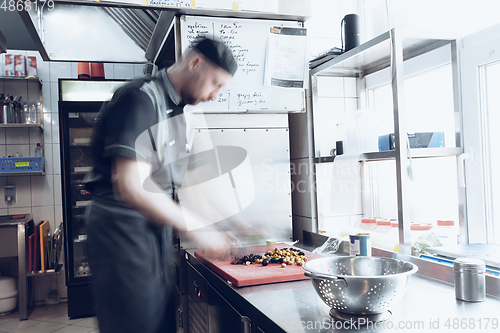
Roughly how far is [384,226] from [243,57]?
109cm

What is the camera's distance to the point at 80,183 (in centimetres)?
368

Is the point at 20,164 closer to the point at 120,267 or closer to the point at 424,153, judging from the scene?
the point at 120,267

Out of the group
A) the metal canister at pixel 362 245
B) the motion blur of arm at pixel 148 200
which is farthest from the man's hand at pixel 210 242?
the metal canister at pixel 362 245

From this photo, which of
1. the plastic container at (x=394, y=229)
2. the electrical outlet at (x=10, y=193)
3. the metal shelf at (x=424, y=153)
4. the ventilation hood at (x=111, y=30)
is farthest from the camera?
the electrical outlet at (x=10, y=193)

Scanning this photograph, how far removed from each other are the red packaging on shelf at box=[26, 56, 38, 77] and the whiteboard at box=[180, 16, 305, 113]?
253 cm

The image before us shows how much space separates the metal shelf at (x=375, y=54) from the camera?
1.59 metres

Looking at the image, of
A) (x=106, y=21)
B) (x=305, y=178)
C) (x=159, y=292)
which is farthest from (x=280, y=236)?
(x=106, y=21)

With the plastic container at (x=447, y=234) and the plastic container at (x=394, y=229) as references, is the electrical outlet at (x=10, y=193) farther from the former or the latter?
the plastic container at (x=447, y=234)

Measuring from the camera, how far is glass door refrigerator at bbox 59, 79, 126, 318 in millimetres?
3410

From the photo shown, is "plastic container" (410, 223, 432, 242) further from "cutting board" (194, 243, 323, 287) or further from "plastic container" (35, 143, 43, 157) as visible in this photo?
"plastic container" (35, 143, 43, 157)

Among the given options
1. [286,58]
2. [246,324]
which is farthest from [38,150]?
[246,324]

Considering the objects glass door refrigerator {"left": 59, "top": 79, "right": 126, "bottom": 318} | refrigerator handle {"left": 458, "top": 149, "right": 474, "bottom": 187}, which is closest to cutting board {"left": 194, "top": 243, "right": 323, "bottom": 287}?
refrigerator handle {"left": 458, "top": 149, "right": 474, "bottom": 187}

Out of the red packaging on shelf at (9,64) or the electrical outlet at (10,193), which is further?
the electrical outlet at (10,193)

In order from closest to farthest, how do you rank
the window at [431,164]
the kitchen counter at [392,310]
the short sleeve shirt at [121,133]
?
the kitchen counter at [392,310] < the short sleeve shirt at [121,133] < the window at [431,164]
